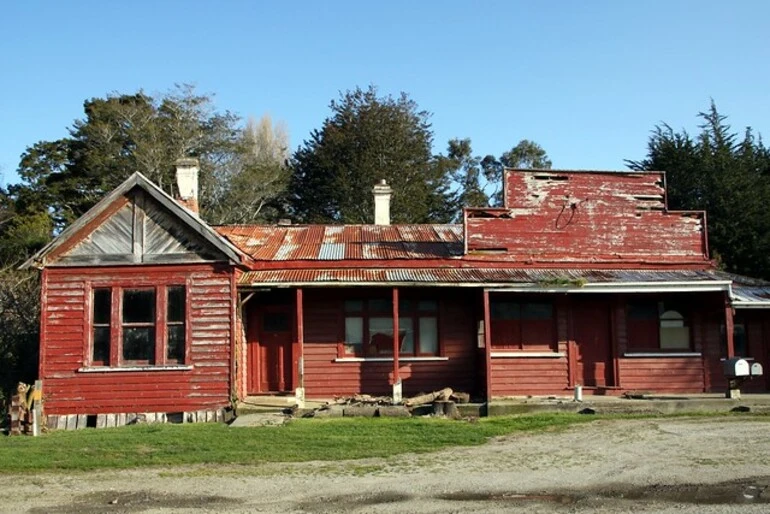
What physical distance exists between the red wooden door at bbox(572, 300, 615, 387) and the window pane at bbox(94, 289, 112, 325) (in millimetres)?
10889

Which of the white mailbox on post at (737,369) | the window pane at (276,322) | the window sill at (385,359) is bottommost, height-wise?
the white mailbox on post at (737,369)

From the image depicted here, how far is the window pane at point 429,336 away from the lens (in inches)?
769

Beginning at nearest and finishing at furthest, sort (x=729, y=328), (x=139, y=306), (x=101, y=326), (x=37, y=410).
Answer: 1. (x=37, y=410)
2. (x=101, y=326)
3. (x=139, y=306)
4. (x=729, y=328)

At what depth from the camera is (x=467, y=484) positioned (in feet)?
33.4

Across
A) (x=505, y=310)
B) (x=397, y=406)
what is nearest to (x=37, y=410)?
(x=397, y=406)

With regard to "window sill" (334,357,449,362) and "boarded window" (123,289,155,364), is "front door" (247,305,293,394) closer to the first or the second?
"window sill" (334,357,449,362)

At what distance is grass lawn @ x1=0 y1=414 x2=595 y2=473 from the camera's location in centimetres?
1229

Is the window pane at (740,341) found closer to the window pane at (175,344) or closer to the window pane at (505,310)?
the window pane at (505,310)

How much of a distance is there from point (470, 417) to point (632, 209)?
745 cm

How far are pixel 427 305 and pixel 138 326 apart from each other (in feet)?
22.5

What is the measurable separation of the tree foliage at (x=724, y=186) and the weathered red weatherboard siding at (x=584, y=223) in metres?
12.8

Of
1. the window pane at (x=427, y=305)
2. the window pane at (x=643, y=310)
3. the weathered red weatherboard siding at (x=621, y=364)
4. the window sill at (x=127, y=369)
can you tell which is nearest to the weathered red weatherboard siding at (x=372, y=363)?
the window pane at (x=427, y=305)

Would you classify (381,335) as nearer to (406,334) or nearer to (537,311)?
(406,334)

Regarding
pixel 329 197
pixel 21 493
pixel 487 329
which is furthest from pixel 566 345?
pixel 329 197
